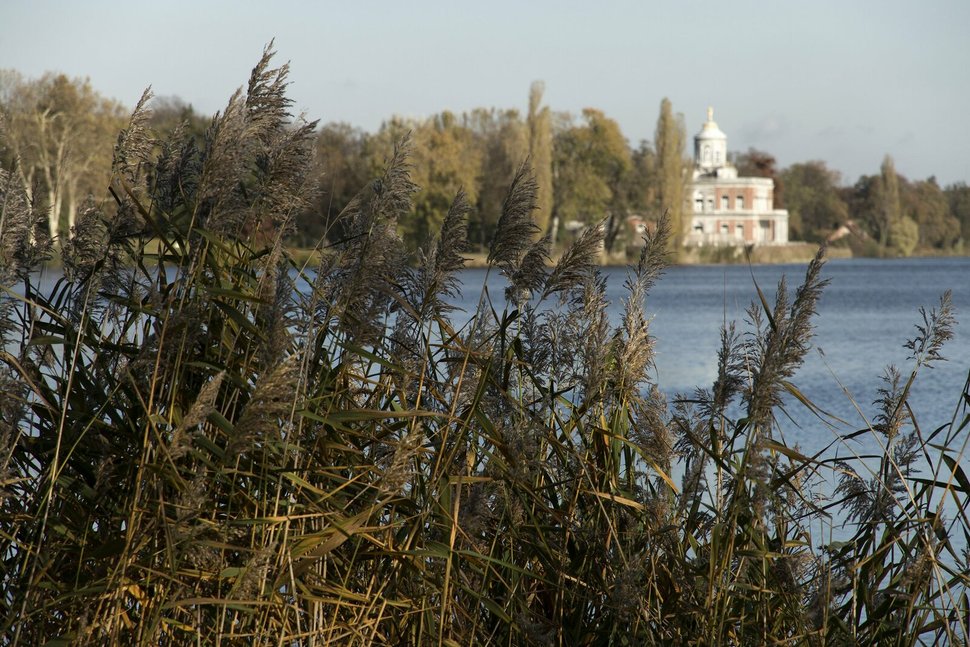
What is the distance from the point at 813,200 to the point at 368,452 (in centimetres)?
10646

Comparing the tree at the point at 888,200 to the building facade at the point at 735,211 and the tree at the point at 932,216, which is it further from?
the building facade at the point at 735,211

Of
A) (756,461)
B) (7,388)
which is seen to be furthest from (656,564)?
(7,388)

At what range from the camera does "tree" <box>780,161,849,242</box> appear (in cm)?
10119

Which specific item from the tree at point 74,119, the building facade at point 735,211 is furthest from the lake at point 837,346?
the building facade at point 735,211

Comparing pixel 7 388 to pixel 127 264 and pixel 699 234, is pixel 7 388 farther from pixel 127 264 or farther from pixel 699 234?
pixel 699 234

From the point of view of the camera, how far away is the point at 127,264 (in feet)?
9.03

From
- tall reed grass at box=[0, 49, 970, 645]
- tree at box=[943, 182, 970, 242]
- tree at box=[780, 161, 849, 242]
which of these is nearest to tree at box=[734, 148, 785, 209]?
tree at box=[780, 161, 849, 242]

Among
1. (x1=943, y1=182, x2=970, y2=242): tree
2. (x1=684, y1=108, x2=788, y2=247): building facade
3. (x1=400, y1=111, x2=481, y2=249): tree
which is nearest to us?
(x1=400, y1=111, x2=481, y2=249): tree

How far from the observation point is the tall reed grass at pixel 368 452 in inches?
88.6

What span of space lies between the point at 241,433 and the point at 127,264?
38.9 inches

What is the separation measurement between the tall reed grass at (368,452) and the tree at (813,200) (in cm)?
9879

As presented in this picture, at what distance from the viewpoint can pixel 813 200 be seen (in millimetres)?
103562

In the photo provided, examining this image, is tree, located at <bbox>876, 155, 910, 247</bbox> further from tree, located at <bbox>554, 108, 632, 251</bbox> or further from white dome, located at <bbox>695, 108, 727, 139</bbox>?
tree, located at <bbox>554, 108, 632, 251</bbox>

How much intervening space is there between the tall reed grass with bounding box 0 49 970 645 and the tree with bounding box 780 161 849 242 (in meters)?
98.8
